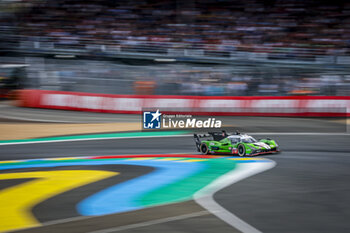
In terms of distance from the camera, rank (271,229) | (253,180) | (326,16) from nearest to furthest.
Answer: (271,229) → (253,180) → (326,16)

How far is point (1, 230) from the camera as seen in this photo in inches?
239

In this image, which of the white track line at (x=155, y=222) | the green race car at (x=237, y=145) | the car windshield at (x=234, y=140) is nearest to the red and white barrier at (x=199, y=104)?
the green race car at (x=237, y=145)

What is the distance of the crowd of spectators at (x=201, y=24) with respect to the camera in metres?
25.9

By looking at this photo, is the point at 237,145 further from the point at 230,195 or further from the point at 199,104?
the point at 199,104

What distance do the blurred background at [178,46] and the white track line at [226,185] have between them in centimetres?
1204

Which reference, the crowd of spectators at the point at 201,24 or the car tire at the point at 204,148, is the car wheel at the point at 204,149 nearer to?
the car tire at the point at 204,148

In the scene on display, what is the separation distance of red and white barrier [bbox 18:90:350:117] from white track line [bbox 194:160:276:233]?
440 inches

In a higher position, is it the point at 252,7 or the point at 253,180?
the point at 252,7

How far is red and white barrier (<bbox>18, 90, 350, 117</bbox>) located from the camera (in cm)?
2170

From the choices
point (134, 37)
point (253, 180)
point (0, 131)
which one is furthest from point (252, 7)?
point (253, 180)

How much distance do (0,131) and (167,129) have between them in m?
6.97

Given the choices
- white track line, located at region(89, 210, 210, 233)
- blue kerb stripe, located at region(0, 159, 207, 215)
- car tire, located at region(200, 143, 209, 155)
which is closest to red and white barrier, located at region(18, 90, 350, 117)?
car tire, located at region(200, 143, 209, 155)

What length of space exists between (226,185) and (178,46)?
1958 centimetres

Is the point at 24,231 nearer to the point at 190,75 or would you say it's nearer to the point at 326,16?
the point at 190,75
